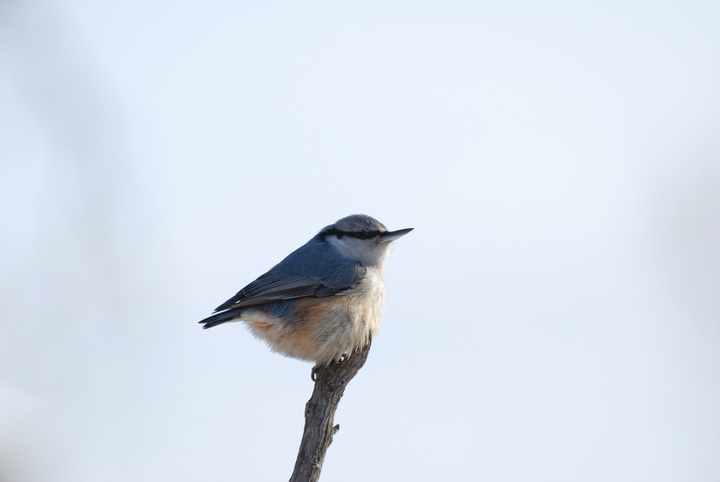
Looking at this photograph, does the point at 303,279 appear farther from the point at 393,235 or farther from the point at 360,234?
the point at 393,235

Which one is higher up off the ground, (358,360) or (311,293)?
(311,293)

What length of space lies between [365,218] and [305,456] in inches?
70.2

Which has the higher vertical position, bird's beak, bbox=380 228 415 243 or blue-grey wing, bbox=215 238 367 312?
bird's beak, bbox=380 228 415 243

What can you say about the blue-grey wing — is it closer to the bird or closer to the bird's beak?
the bird

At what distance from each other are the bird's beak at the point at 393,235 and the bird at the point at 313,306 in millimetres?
245

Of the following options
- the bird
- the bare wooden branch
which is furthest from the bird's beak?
the bare wooden branch

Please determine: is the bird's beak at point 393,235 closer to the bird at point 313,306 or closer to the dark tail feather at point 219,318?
the bird at point 313,306

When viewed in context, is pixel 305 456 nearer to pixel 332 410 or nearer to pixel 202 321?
pixel 332 410

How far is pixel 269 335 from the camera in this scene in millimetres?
3959

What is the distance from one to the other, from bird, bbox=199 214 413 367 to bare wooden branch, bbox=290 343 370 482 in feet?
0.78

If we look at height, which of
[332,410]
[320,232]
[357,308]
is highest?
[320,232]

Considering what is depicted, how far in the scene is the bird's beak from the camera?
14.4 feet

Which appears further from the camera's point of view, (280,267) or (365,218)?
(365,218)

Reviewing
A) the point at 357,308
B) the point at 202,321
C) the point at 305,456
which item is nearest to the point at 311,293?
the point at 357,308
